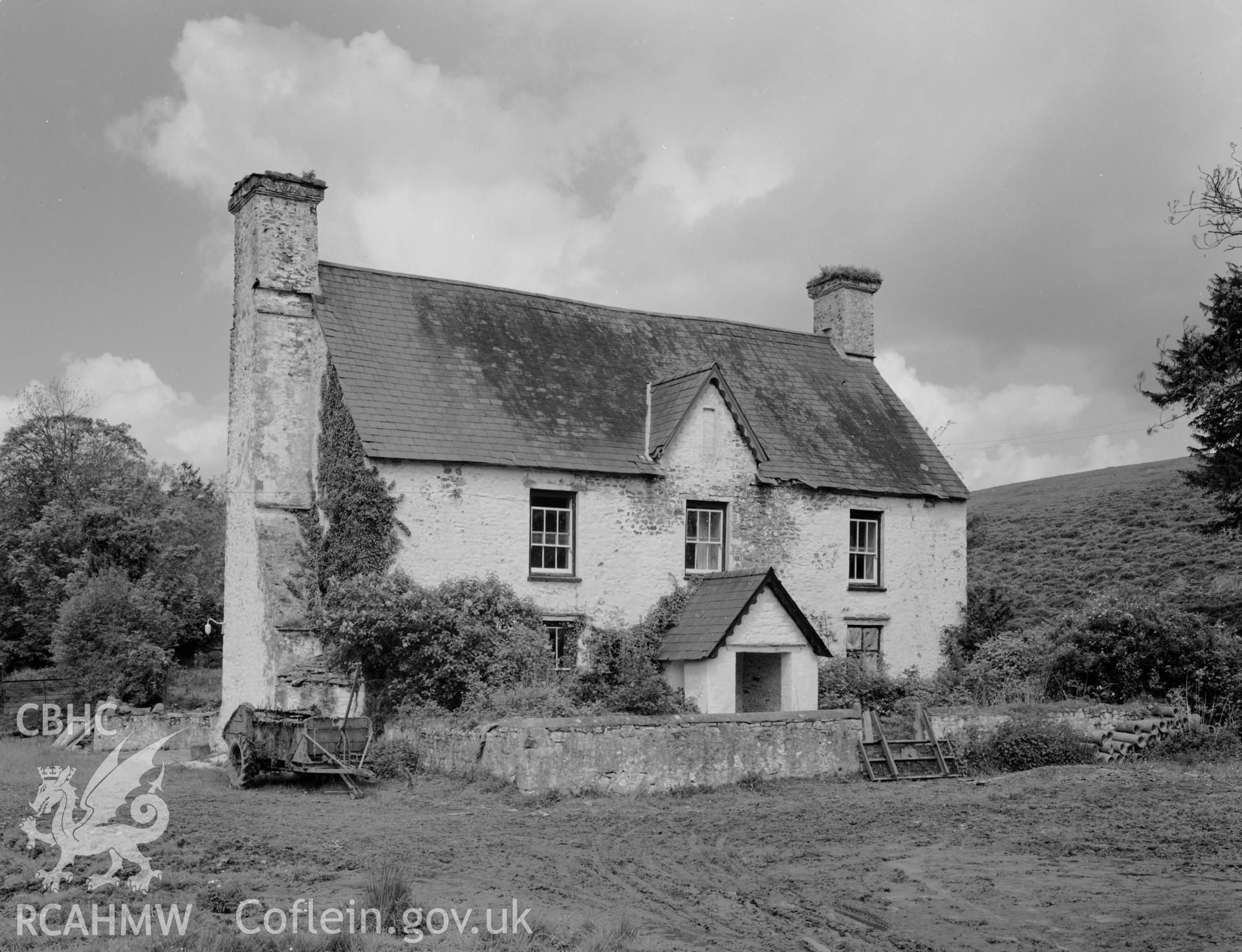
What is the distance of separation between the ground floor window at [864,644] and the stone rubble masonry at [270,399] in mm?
12433

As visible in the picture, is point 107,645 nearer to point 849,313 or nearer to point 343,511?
point 343,511

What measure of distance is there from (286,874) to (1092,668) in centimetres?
1874

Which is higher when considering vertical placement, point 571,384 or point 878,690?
point 571,384

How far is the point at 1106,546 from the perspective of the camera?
49.7 meters

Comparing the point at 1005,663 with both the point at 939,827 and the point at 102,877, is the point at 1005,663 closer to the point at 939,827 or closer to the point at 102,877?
the point at 939,827

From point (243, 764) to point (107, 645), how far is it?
22.0 m

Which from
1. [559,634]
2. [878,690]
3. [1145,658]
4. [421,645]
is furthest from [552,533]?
[1145,658]

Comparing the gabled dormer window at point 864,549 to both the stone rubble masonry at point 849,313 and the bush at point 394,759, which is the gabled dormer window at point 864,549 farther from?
the bush at point 394,759

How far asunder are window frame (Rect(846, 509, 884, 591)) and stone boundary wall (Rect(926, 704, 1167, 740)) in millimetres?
5123

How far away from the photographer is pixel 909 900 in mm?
11266

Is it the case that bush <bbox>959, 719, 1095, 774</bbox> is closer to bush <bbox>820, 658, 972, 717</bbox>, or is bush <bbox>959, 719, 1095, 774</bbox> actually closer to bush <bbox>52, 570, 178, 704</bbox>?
bush <bbox>820, 658, 972, 717</bbox>

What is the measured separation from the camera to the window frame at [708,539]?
25.6 m

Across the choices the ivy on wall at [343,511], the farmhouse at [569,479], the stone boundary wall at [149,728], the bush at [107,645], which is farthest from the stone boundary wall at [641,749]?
the bush at [107,645]

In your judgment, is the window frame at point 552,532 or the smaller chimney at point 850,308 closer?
the window frame at point 552,532
